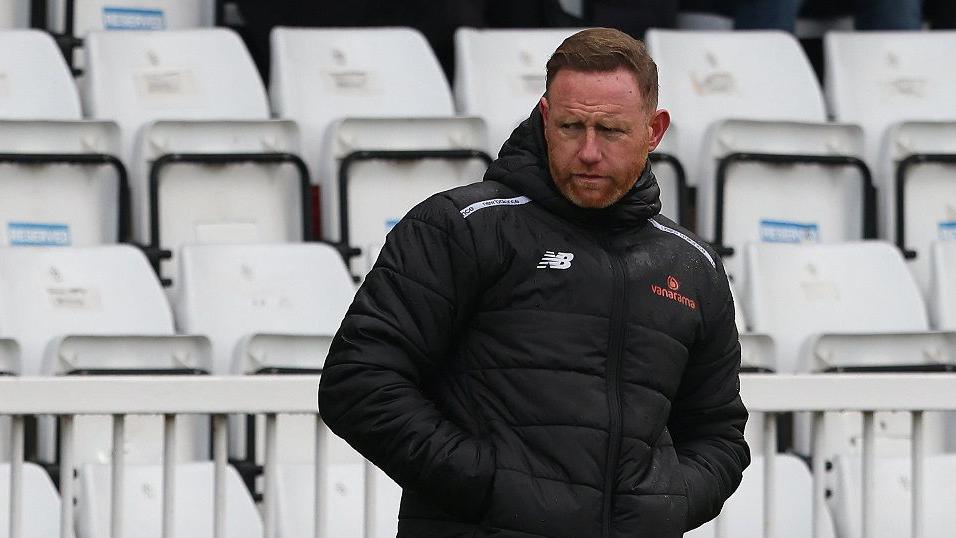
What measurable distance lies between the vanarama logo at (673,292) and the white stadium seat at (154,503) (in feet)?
4.86

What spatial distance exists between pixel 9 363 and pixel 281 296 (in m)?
0.81

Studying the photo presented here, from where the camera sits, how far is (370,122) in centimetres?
480

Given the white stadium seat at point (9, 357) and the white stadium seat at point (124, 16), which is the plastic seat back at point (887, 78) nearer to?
the white stadium seat at point (124, 16)

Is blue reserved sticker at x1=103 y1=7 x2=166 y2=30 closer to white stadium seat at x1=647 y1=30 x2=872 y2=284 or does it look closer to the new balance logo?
white stadium seat at x1=647 y1=30 x2=872 y2=284

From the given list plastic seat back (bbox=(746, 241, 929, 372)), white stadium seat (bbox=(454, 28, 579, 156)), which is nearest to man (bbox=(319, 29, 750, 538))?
plastic seat back (bbox=(746, 241, 929, 372))

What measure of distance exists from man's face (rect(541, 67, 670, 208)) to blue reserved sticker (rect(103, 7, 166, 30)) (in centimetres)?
368

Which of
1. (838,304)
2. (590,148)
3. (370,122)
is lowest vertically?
Result: (838,304)

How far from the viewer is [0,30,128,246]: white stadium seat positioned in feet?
14.8

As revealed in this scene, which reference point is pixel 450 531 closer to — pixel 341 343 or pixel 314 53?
pixel 341 343

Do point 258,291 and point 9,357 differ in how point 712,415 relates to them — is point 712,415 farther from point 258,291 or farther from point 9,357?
point 258,291

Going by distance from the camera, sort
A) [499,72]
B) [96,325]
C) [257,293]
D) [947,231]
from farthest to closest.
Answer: [499,72], [947,231], [257,293], [96,325]

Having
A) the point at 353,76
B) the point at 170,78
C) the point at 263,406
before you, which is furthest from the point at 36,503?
the point at 353,76

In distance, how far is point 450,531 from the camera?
1.94m

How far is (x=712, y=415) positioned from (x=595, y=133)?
424 millimetres
